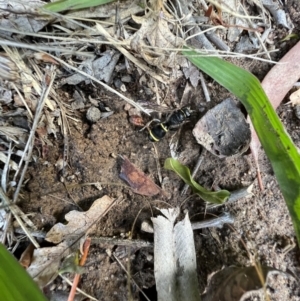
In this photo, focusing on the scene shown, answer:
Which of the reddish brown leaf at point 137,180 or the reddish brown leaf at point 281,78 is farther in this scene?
the reddish brown leaf at point 281,78

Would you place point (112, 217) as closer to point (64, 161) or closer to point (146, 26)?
point (64, 161)

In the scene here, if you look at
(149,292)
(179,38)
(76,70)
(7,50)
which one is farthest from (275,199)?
(7,50)

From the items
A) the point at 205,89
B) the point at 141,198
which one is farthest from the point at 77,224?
the point at 205,89

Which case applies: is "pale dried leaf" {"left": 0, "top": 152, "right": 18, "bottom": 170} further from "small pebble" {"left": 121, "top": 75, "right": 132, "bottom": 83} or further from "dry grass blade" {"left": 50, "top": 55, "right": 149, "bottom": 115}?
"small pebble" {"left": 121, "top": 75, "right": 132, "bottom": 83}

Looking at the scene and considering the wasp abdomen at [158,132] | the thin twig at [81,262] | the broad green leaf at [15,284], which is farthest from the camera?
the wasp abdomen at [158,132]

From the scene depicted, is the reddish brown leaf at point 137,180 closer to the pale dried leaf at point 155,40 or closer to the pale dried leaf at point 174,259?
the pale dried leaf at point 174,259

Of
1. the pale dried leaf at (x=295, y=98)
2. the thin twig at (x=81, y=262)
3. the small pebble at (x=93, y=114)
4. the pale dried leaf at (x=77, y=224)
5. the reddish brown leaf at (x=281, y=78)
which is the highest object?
the small pebble at (x=93, y=114)

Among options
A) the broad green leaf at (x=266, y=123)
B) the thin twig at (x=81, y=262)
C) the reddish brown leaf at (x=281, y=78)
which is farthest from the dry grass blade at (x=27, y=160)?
the reddish brown leaf at (x=281, y=78)

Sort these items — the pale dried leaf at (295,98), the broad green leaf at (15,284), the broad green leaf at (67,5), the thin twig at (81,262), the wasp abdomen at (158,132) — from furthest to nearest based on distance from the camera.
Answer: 1. the pale dried leaf at (295,98)
2. the wasp abdomen at (158,132)
3. the broad green leaf at (67,5)
4. the thin twig at (81,262)
5. the broad green leaf at (15,284)
